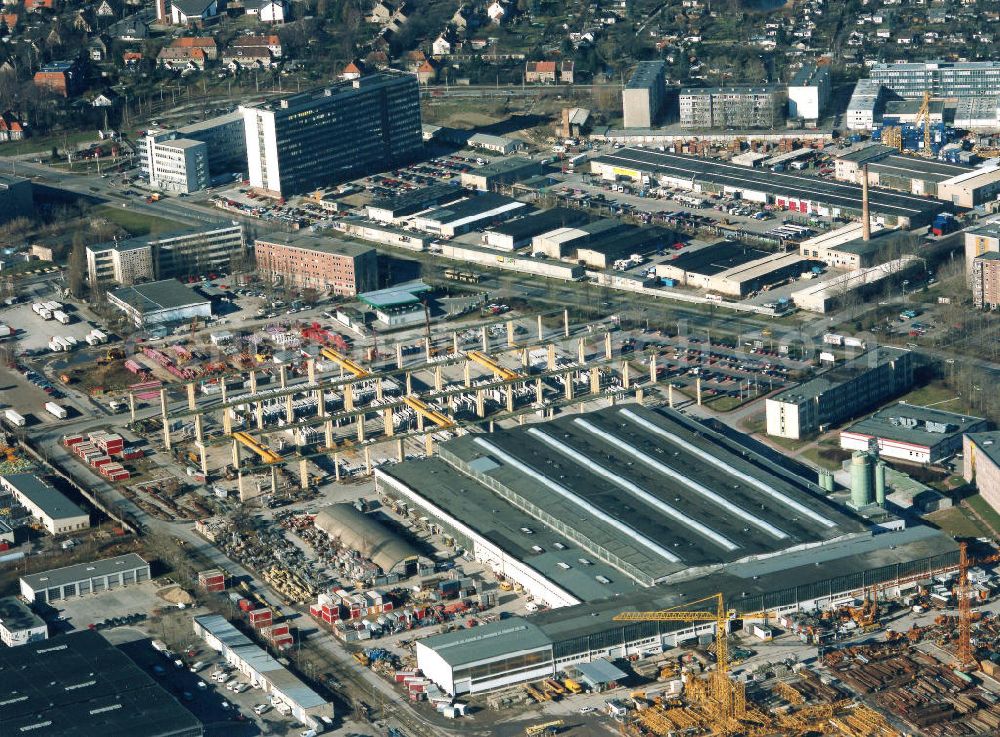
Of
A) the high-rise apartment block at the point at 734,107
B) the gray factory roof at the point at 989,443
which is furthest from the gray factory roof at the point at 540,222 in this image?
the gray factory roof at the point at 989,443

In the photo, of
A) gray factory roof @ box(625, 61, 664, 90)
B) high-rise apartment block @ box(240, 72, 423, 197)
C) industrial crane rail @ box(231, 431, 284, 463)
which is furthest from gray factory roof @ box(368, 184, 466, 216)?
industrial crane rail @ box(231, 431, 284, 463)

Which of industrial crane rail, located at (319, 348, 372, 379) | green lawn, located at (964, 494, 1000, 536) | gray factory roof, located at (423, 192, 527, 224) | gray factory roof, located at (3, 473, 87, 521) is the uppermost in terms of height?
gray factory roof, located at (423, 192, 527, 224)

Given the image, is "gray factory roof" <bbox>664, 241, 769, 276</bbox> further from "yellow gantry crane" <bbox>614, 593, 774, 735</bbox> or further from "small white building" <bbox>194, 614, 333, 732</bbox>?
"small white building" <bbox>194, 614, 333, 732</bbox>

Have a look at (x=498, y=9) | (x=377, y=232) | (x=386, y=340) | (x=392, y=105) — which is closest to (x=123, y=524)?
(x=386, y=340)

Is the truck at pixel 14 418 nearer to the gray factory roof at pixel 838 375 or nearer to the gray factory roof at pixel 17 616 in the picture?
the gray factory roof at pixel 17 616

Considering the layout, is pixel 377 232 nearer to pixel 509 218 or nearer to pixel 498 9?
pixel 509 218

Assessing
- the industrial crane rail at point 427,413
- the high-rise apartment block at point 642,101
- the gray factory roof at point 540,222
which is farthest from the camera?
the high-rise apartment block at point 642,101
